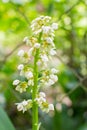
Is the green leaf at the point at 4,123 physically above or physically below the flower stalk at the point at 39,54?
below

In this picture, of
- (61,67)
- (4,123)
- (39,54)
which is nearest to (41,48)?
(39,54)

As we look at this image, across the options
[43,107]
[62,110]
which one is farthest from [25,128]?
[43,107]

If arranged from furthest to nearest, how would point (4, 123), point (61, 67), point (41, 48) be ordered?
point (61, 67) → point (4, 123) → point (41, 48)

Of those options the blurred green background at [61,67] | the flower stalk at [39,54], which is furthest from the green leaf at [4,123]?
the blurred green background at [61,67]

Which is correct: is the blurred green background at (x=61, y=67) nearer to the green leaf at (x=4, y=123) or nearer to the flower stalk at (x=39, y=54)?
the green leaf at (x=4, y=123)

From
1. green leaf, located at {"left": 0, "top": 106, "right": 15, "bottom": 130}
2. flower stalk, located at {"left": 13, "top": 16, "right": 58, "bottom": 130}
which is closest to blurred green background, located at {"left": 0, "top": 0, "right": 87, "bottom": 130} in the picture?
green leaf, located at {"left": 0, "top": 106, "right": 15, "bottom": 130}

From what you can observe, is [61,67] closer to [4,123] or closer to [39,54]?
[4,123]

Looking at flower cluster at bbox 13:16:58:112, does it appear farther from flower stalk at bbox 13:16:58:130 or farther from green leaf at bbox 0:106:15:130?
green leaf at bbox 0:106:15:130

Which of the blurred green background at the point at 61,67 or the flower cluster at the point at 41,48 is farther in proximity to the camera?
the blurred green background at the point at 61,67

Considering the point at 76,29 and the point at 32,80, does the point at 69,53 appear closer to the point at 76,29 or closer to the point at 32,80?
the point at 76,29
